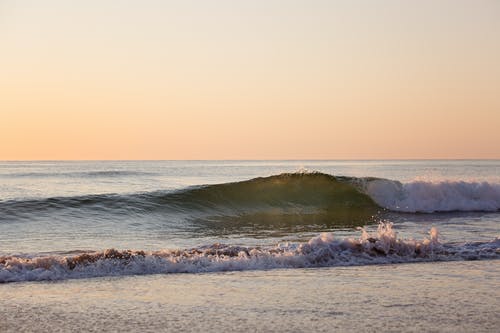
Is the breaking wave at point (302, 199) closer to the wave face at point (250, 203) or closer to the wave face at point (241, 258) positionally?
the wave face at point (250, 203)

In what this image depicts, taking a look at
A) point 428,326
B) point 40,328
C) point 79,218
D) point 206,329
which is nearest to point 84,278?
point 40,328

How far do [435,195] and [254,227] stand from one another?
914cm

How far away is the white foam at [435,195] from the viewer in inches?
796

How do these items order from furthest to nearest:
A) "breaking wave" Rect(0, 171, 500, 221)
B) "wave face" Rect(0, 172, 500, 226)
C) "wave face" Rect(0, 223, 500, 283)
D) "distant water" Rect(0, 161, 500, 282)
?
"breaking wave" Rect(0, 171, 500, 221)
"wave face" Rect(0, 172, 500, 226)
"distant water" Rect(0, 161, 500, 282)
"wave face" Rect(0, 223, 500, 283)

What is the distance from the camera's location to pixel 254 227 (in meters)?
14.5

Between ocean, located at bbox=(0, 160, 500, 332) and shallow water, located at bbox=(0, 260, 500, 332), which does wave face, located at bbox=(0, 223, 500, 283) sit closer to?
ocean, located at bbox=(0, 160, 500, 332)

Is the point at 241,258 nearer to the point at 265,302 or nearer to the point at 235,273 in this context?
the point at 235,273

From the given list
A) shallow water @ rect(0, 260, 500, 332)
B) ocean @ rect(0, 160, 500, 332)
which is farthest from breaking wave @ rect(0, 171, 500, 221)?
shallow water @ rect(0, 260, 500, 332)

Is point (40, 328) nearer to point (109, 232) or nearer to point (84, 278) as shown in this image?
point (84, 278)

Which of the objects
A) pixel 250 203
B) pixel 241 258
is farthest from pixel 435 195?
pixel 241 258

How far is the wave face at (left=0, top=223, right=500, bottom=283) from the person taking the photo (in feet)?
25.2

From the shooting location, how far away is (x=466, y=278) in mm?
7375

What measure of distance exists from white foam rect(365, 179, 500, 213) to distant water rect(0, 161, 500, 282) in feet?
0.13

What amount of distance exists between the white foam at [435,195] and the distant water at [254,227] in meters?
0.04
